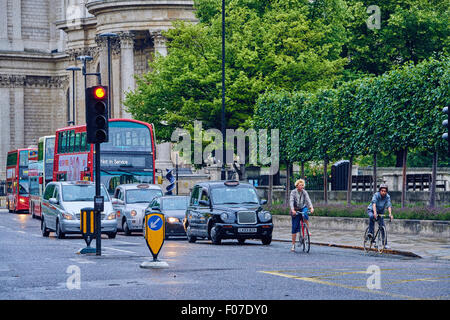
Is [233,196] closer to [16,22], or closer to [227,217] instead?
[227,217]

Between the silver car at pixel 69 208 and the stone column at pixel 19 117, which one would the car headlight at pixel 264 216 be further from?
the stone column at pixel 19 117

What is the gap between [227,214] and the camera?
2598 cm

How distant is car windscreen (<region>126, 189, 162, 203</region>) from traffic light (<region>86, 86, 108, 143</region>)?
14.5 metres

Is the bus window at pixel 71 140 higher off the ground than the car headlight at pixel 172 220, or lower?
higher

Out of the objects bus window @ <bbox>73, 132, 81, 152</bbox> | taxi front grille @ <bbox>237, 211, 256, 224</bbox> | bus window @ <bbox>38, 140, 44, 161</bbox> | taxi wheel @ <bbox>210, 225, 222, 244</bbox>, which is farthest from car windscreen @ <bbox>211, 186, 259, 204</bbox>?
bus window @ <bbox>38, 140, 44, 161</bbox>

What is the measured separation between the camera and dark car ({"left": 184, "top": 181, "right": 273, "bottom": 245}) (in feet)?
85.1

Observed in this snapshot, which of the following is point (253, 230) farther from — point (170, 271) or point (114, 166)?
point (114, 166)

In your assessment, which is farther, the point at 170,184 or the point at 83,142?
the point at 170,184

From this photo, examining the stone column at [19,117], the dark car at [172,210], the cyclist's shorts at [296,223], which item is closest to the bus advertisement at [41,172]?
the dark car at [172,210]

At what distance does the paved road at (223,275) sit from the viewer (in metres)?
13.6

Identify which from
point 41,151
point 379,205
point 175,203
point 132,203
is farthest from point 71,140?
point 379,205

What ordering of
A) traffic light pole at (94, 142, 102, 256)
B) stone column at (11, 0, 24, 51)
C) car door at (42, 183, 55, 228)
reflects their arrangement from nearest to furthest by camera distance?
traffic light pole at (94, 142, 102, 256)
car door at (42, 183, 55, 228)
stone column at (11, 0, 24, 51)

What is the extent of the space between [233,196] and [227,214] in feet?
4.09

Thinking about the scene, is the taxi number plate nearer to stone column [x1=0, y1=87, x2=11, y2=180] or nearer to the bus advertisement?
the bus advertisement
